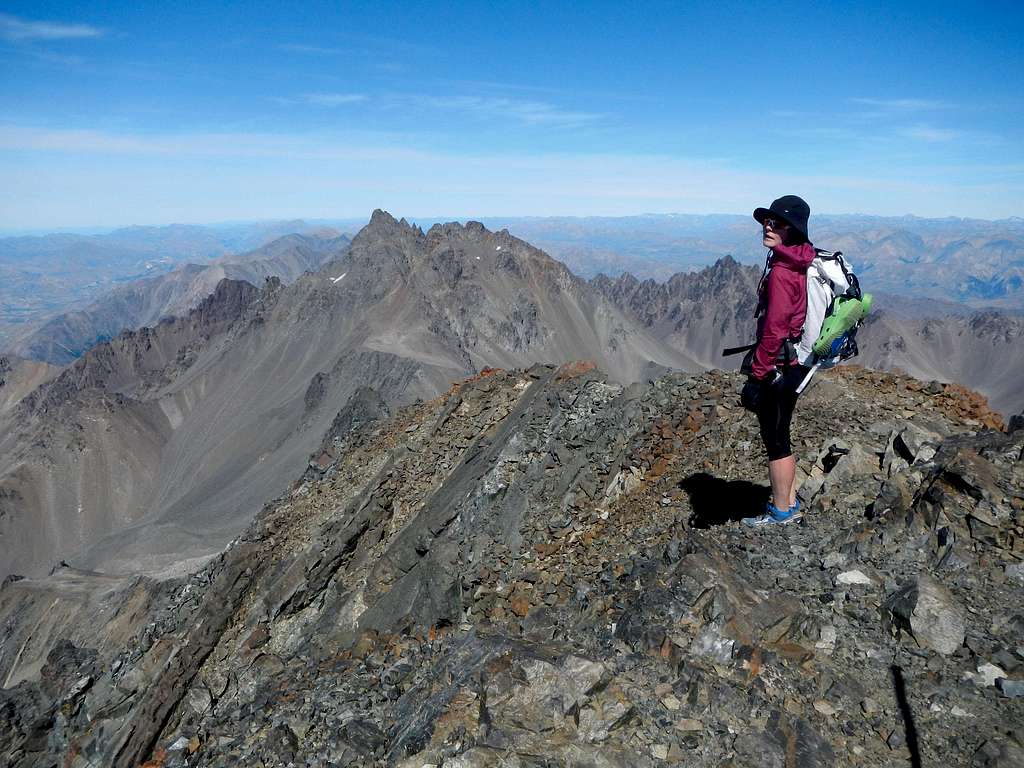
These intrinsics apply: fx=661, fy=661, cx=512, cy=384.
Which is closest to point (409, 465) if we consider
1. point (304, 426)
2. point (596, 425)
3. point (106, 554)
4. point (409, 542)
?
point (409, 542)

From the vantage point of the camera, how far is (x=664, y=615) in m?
6.90

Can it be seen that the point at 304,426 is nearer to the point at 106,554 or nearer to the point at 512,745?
the point at 106,554

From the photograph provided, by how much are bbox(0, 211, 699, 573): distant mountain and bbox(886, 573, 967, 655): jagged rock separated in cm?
6661

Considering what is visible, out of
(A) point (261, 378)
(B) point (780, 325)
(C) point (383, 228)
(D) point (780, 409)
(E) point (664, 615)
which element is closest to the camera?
(E) point (664, 615)

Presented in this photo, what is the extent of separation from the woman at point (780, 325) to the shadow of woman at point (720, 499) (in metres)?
1.54

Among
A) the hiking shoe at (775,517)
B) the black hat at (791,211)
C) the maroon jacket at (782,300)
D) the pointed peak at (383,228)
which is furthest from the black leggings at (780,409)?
the pointed peak at (383,228)

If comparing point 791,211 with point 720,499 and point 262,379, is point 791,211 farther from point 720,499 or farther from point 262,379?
point 262,379

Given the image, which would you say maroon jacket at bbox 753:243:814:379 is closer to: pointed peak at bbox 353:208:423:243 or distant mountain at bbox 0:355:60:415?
pointed peak at bbox 353:208:423:243

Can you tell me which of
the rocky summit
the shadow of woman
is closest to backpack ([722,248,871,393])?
the rocky summit

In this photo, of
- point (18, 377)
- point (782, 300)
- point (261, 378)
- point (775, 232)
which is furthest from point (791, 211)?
point (18, 377)

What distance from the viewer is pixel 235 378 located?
134 meters

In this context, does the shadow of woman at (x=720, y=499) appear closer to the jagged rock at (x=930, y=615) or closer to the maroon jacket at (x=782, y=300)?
the maroon jacket at (x=782, y=300)

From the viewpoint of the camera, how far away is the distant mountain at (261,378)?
8800cm

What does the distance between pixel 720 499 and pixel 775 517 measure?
79.9 inches
